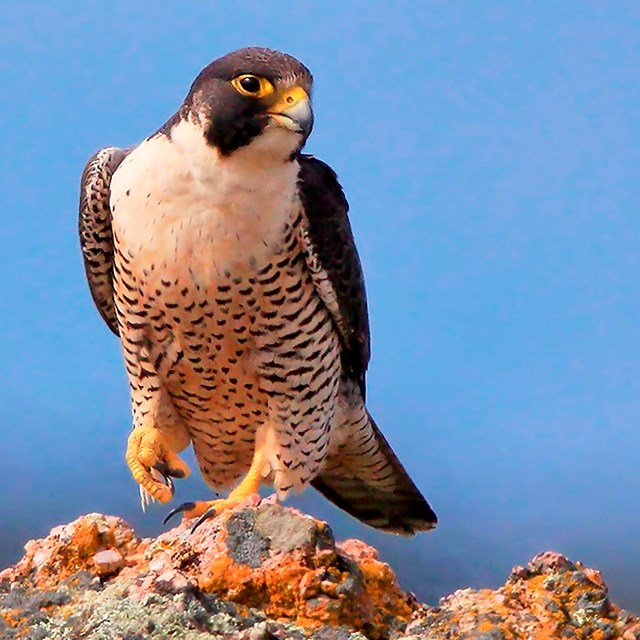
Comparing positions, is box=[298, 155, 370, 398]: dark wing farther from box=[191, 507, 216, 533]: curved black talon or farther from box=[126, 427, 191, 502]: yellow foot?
box=[191, 507, 216, 533]: curved black talon

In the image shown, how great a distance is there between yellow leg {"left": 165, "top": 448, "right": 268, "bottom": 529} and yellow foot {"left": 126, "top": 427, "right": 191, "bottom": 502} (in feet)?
0.86

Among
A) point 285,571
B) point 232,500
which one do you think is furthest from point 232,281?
point 285,571

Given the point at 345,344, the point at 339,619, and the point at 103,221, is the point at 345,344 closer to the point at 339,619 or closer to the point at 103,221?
the point at 103,221

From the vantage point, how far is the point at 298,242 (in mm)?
3572

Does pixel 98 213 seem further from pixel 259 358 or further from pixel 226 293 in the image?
pixel 259 358

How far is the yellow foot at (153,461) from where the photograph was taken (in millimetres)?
3717

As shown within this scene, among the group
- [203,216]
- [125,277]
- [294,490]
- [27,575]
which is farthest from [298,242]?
[27,575]

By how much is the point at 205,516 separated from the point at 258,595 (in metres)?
A: 0.50

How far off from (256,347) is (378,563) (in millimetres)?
931

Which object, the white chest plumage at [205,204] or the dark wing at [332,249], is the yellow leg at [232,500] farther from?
the white chest plumage at [205,204]

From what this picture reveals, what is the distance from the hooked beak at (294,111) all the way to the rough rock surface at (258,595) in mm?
1094

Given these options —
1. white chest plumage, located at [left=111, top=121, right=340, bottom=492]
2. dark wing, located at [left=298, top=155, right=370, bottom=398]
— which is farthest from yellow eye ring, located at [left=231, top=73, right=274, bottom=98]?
dark wing, located at [left=298, top=155, right=370, bottom=398]

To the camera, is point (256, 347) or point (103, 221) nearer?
point (256, 347)

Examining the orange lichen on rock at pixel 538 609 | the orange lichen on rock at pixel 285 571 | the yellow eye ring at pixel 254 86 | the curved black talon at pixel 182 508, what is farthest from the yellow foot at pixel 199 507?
the yellow eye ring at pixel 254 86
